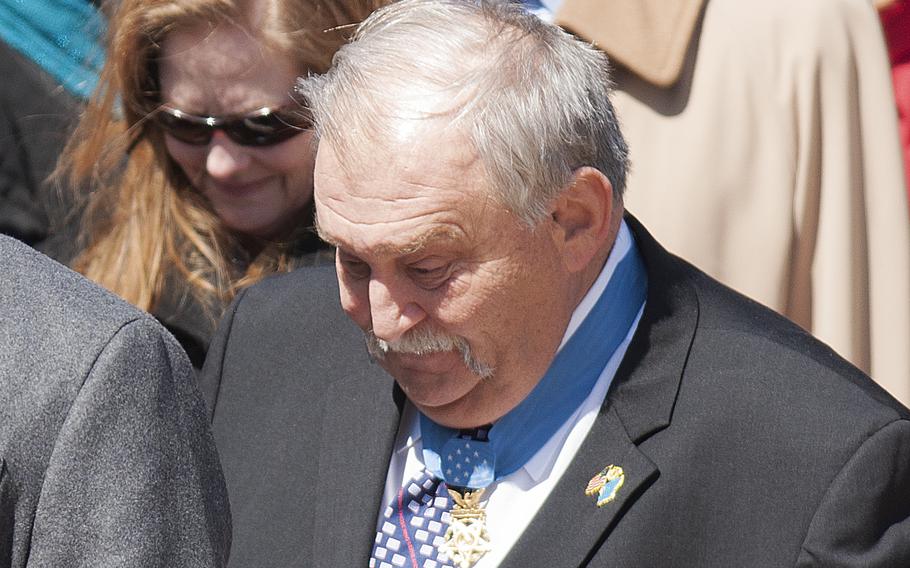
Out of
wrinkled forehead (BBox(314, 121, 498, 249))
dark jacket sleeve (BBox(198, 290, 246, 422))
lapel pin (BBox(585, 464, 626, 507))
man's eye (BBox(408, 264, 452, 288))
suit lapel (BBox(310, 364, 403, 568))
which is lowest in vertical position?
dark jacket sleeve (BBox(198, 290, 246, 422))

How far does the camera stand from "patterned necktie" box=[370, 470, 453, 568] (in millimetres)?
2135

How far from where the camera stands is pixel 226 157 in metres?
2.71

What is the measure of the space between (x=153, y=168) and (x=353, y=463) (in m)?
0.96

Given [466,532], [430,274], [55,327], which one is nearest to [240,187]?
[430,274]

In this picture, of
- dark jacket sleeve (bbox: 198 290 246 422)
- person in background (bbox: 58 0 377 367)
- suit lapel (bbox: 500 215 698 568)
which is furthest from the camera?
person in background (bbox: 58 0 377 367)

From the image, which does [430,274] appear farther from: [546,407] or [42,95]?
[42,95]

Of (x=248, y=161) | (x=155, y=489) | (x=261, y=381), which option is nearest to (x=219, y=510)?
(x=155, y=489)

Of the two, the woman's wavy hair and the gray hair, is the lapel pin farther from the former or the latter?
the woman's wavy hair

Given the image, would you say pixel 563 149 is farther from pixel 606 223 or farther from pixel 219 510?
pixel 219 510

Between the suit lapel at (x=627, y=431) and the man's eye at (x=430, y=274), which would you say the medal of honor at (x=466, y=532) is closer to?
the suit lapel at (x=627, y=431)

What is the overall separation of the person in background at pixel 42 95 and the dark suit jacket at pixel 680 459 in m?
0.88

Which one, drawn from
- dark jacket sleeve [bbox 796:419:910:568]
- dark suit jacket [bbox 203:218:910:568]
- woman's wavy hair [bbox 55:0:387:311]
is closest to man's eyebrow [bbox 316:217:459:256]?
dark suit jacket [bbox 203:218:910:568]

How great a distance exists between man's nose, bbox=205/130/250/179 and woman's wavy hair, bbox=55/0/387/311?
0.16 m

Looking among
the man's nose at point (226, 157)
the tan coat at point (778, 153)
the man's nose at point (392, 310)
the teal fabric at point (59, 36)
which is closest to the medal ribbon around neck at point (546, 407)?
the man's nose at point (392, 310)
